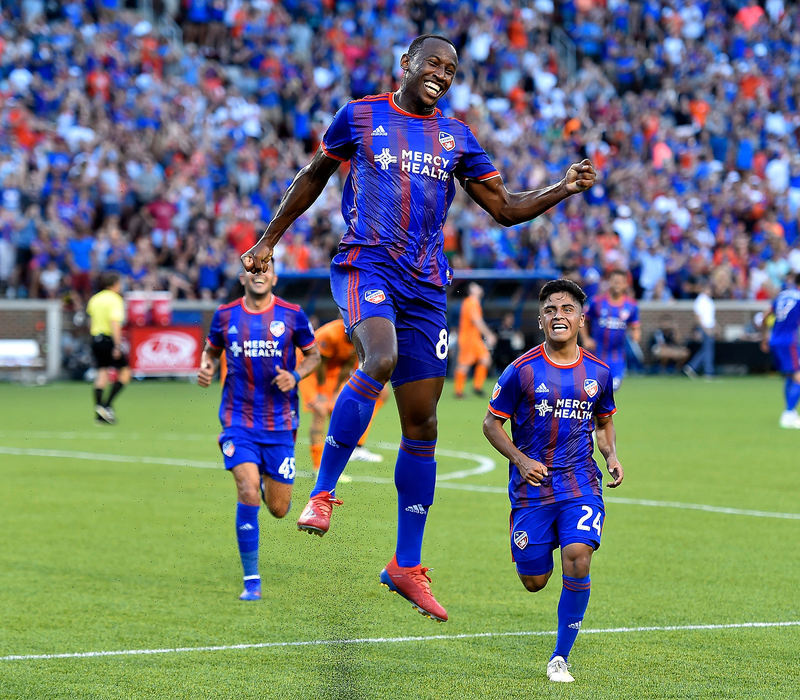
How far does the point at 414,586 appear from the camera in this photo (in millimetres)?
6129

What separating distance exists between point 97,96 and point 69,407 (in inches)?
311

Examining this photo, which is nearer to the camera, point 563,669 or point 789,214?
point 563,669

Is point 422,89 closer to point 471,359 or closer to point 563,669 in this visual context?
point 563,669

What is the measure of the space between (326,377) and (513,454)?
289 inches

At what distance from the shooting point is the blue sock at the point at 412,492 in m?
6.21

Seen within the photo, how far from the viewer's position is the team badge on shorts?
19.1ft

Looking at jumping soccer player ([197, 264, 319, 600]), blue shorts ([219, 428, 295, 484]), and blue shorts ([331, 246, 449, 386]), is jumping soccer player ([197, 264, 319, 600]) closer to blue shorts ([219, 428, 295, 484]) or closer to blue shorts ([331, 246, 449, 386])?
blue shorts ([219, 428, 295, 484])

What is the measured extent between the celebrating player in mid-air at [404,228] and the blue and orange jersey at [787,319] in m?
13.5

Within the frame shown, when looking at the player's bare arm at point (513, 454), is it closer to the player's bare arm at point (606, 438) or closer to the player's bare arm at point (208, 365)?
the player's bare arm at point (606, 438)

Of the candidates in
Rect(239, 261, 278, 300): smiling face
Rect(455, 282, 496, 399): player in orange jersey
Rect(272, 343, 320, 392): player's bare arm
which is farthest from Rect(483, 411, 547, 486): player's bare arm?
Rect(455, 282, 496, 399): player in orange jersey

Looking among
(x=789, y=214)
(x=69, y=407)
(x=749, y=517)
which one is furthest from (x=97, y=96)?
(x=749, y=517)

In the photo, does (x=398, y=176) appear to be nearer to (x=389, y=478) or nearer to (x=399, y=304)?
(x=399, y=304)

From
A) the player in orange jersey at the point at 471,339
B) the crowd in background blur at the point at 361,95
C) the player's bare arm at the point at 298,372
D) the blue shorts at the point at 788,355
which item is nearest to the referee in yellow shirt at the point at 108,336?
the crowd in background blur at the point at 361,95

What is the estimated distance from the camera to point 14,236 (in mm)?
24328
